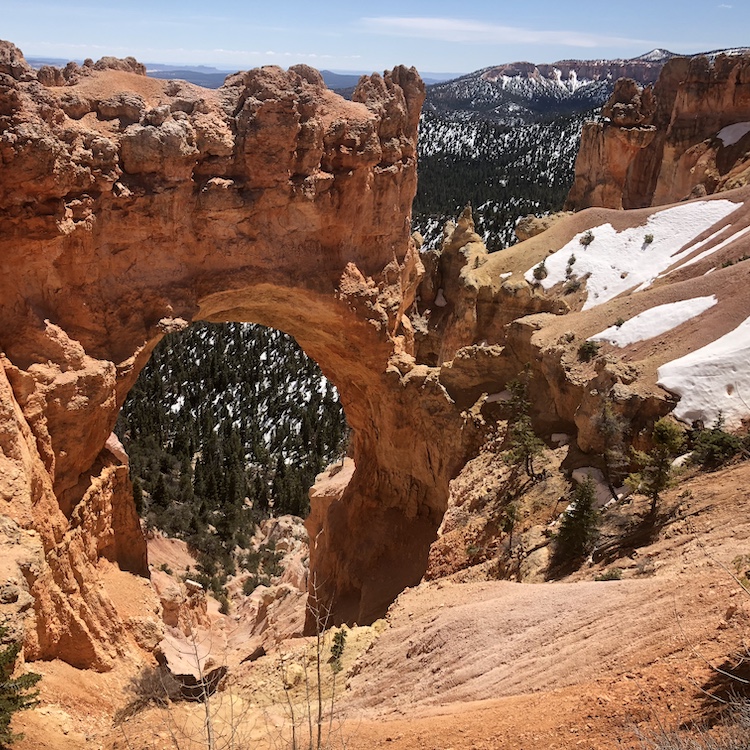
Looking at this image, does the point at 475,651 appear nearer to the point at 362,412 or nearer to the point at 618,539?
the point at 618,539

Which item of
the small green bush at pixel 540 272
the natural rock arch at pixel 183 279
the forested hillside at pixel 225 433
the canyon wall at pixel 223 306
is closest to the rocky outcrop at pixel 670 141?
the small green bush at pixel 540 272

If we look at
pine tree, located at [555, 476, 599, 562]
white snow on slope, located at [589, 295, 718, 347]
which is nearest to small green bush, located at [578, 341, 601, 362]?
white snow on slope, located at [589, 295, 718, 347]

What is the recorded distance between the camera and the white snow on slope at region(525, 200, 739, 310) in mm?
28734

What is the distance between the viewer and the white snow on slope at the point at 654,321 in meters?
18.5

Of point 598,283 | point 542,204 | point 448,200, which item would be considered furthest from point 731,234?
point 448,200

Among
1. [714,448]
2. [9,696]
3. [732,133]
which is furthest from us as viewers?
[732,133]

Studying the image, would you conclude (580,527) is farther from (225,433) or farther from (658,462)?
(225,433)

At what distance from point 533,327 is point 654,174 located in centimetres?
3266

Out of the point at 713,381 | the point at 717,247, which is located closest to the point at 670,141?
the point at 717,247

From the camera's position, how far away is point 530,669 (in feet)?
31.6

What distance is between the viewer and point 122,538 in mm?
18375

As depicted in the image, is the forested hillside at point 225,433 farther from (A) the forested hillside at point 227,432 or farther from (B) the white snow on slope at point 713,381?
(B) the white snow on slope at point 713,381

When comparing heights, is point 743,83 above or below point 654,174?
above

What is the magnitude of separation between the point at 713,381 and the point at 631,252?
17.0 m
